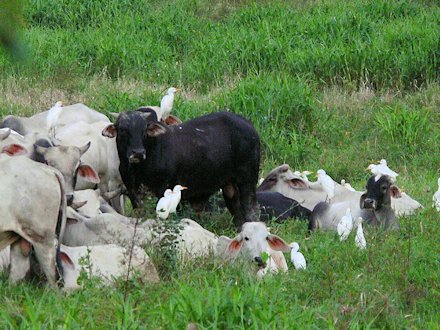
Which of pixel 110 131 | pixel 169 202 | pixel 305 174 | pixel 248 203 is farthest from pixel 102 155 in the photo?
pixel 305 174

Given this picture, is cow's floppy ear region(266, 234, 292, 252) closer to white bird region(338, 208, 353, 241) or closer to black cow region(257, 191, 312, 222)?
white bird region(338, 208, 353, 241)

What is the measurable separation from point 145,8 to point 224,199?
9016 millimetres

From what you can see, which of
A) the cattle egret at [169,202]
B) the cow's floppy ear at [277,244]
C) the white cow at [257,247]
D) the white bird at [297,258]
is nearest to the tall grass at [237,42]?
the cattle egret at [169,202]

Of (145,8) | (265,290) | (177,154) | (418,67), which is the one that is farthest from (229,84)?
(265,290)

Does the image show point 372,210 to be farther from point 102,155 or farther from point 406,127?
point 406,127

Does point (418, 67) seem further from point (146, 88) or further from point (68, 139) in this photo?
point (68, 139)

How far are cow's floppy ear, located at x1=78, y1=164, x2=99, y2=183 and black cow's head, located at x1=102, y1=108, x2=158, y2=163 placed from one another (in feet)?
1.08

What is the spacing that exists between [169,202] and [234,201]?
1.62 m

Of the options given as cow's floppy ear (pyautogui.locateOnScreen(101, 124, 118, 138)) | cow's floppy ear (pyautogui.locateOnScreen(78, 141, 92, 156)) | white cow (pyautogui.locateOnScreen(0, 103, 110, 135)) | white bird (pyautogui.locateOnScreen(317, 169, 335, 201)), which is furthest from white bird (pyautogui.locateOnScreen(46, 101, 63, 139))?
white bird (pyautogui.locateOnScreen(317, 169, 335, 201))

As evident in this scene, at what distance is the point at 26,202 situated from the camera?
7676 millimetres

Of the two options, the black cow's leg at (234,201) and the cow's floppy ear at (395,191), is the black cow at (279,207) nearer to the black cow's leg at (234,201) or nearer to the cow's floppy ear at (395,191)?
the black cow's leg at (234,201)

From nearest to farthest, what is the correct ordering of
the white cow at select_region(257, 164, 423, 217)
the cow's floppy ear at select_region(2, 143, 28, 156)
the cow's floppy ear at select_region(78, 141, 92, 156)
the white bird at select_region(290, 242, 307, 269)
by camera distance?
the white bird at select_region(290, 242, 307, 269)
the cow's floppy ear at select_region(2, 143, 28, 156)
the cow's floppy ear at select_region(78, 141, 92, 156)
the white cow at select_region(257, 164, 423, 217)

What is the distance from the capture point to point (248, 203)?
1097 cm

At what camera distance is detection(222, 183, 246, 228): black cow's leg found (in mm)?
11023
